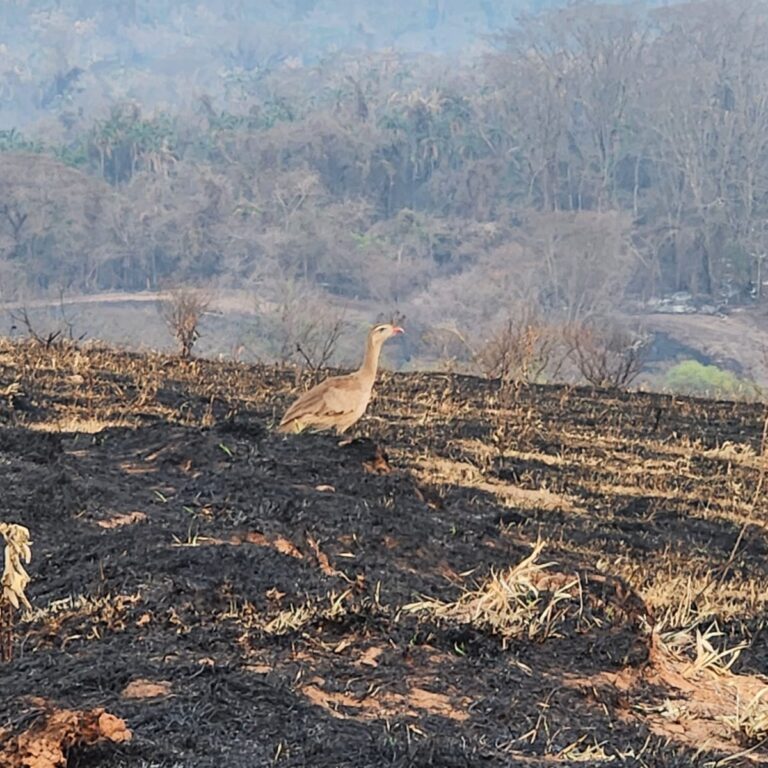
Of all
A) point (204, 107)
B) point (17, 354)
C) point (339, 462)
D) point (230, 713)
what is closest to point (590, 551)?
point (339, 462)

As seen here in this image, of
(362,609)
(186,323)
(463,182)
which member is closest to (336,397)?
(362,609)

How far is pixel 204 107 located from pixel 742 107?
109 feet

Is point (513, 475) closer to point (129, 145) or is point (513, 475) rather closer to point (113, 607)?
point (113, 607)

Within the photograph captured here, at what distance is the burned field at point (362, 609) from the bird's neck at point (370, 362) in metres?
0.53

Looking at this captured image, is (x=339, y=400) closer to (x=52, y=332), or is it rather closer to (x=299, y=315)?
(x=52, y=332)

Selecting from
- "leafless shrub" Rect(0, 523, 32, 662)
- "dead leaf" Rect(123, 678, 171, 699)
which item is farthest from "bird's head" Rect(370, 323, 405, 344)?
"dead leaf" Rect(123, 678, 171, 699)

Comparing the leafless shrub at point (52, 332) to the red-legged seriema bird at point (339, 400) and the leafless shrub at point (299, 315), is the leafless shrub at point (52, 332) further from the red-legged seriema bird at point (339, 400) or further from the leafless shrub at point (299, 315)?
the red-legged seriema bird at point (339, 400)

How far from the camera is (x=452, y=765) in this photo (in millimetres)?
4207

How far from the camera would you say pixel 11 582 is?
15.9 ft

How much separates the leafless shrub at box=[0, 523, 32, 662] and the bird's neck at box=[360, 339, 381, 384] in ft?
18.8

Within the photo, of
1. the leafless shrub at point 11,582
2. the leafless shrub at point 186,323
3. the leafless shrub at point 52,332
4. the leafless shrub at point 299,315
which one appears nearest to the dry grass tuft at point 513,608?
the leafless shrub at point 11,582

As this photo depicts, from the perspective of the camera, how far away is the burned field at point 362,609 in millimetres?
4605

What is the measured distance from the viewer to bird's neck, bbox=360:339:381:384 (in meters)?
10.8

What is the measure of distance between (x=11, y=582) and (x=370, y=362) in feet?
20.6
